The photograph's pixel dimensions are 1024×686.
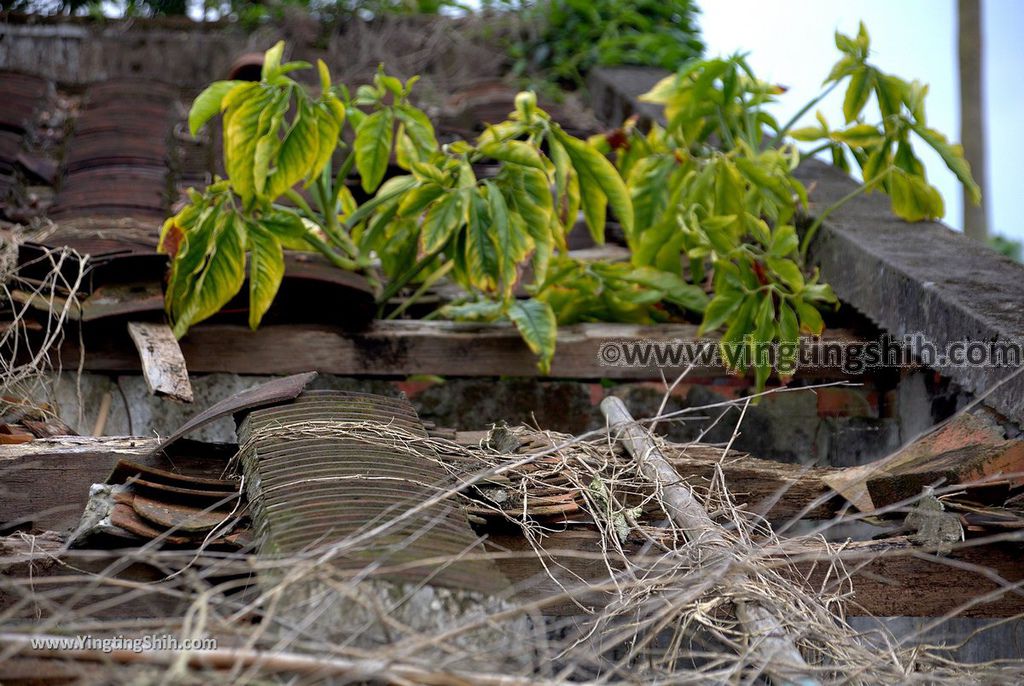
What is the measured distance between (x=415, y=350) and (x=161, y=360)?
79 cm

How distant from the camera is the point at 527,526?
2133mm

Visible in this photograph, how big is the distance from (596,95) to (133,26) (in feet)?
8.98

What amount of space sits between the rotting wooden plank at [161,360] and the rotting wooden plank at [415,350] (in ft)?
0.36

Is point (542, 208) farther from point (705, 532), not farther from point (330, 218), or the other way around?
point (705, 532)

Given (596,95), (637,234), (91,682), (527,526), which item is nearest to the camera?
(91,682)

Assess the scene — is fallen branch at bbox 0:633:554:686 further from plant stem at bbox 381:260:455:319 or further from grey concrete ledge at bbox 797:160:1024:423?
plant stem at bbox 381:260:455:319

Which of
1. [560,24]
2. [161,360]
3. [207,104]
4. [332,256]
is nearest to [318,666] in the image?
[161,360]

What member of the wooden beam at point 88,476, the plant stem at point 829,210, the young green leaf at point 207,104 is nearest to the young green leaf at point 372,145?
the young green leaf at point 207,104

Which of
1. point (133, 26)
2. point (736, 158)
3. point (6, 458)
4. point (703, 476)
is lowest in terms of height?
point (703, 476)

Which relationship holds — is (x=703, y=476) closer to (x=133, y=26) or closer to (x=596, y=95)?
(x=596, y=95)

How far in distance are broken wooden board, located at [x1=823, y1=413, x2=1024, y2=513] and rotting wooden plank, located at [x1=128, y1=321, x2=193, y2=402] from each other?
1.67 m

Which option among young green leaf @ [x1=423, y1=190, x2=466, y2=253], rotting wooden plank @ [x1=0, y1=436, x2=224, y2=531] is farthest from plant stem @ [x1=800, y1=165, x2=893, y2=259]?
rotting wooden plank @ [x1=0, y1=436, x2=224, y2=531]

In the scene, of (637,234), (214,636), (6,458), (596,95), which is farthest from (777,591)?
(596,95)

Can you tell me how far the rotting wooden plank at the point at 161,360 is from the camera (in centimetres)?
264
